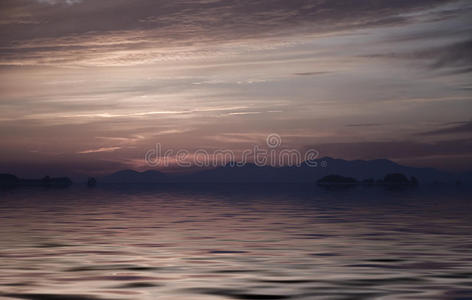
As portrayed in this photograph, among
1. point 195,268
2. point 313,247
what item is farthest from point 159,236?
point 195,268

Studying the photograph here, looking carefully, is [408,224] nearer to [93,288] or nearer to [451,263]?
[451,263]

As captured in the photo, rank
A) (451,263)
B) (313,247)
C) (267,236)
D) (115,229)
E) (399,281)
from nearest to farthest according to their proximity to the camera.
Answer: (399,281)
(451,263)
(313,247)
(267,236)
(115,229)

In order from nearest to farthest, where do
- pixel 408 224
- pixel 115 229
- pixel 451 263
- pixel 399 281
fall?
pixel 399 281, pixel 451 263, pixel 115 229, pixel 408 224

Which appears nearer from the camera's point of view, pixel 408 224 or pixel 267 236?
pixel 267 236

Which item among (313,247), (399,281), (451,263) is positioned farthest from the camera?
(313,247)

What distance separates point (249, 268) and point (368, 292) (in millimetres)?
5272

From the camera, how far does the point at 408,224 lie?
40719mm

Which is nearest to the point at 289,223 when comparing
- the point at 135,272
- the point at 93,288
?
the point at 135,272

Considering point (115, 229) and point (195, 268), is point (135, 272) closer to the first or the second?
point (195, 268)

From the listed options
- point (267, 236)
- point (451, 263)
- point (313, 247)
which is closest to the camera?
point (451, 263)

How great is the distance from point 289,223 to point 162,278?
24.0m

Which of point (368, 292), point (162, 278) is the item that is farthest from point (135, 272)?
point (368, 292)

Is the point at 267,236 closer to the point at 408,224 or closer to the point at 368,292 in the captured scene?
the point at 408,224

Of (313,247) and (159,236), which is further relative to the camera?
(159,236)
